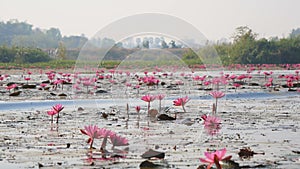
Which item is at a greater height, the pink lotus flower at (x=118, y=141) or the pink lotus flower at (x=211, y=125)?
the pink lotus flower at (x=118, y=141)

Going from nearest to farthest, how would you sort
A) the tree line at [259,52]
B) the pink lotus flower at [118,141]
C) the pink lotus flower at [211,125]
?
the pink lotus flower at [118,141] < the pink lotus flower at [211,125] < the tree line at [259,52]

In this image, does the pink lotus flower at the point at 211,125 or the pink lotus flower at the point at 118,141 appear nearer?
the pink lotus flower at the point at 118,141

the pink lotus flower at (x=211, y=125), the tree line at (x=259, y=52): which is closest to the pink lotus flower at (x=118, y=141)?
the pink lotus flower at (x=211, y=125)

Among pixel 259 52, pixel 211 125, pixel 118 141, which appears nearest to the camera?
pixel 118 141

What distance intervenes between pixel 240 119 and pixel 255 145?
2112 mm

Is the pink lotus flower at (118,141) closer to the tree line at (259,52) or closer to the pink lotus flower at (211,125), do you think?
the pink lotus flower at (211,125)

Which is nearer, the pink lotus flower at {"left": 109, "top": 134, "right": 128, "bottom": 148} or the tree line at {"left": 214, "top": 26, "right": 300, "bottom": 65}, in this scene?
the pink lotus flower at {"left": 109, "top": 134, "right": 128, "bottom": 148}

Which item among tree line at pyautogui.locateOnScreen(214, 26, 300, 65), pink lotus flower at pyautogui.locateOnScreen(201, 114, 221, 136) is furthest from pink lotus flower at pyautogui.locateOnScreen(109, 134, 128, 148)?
tree line at pyautogui.locateOnScreen(214, 26, 300, 65)

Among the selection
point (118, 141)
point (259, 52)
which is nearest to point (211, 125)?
point (118, 141)

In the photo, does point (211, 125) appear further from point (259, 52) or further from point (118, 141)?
point (259, 52)

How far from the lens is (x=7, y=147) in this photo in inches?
185

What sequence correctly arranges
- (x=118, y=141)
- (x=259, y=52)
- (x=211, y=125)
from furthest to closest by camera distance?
(x=259, y=52), (x=211, y=125), (x=118, y=141)

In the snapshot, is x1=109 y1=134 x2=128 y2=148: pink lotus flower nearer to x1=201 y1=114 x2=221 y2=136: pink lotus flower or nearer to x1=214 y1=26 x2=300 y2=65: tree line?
x1=201 y1=114 x2=221 y2=136: pink lotus flower

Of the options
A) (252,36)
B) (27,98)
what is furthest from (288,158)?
(252,36)
